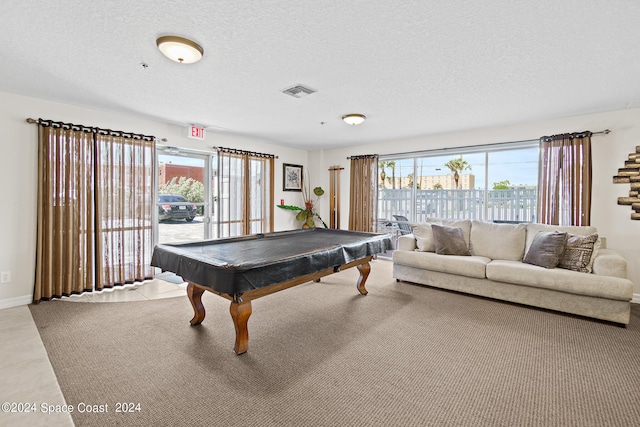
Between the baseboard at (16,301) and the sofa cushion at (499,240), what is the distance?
18.1 feet

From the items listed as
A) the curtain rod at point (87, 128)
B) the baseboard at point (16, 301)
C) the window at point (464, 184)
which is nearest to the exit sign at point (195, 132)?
the curtain rod at point (87, 128)

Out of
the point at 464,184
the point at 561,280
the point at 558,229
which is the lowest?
the point at 561,280

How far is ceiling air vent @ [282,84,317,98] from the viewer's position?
9.93 feet

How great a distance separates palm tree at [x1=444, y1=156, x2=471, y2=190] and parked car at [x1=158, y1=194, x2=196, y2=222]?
4579 millimetres

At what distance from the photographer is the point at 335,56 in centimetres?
236

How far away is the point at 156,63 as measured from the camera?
8.19 ft

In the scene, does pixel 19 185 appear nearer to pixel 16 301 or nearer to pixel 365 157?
pixel 16 301

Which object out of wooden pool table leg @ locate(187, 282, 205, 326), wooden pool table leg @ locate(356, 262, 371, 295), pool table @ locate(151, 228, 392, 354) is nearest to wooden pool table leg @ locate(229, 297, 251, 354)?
pool table @ locate(151, 228, 392, 354)

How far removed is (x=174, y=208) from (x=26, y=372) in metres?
2.99

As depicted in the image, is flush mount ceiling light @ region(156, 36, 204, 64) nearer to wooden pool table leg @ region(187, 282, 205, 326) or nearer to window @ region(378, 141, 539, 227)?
wooden pool table leg @ region(187, 282, 205, 326)

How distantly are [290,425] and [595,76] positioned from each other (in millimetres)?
3689

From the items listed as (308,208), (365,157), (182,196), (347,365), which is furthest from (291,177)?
(347,365)

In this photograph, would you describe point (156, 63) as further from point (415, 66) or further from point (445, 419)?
point (445, 419)

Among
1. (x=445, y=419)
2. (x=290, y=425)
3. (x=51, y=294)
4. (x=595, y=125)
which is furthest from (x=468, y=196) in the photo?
(x=51, y=294)
